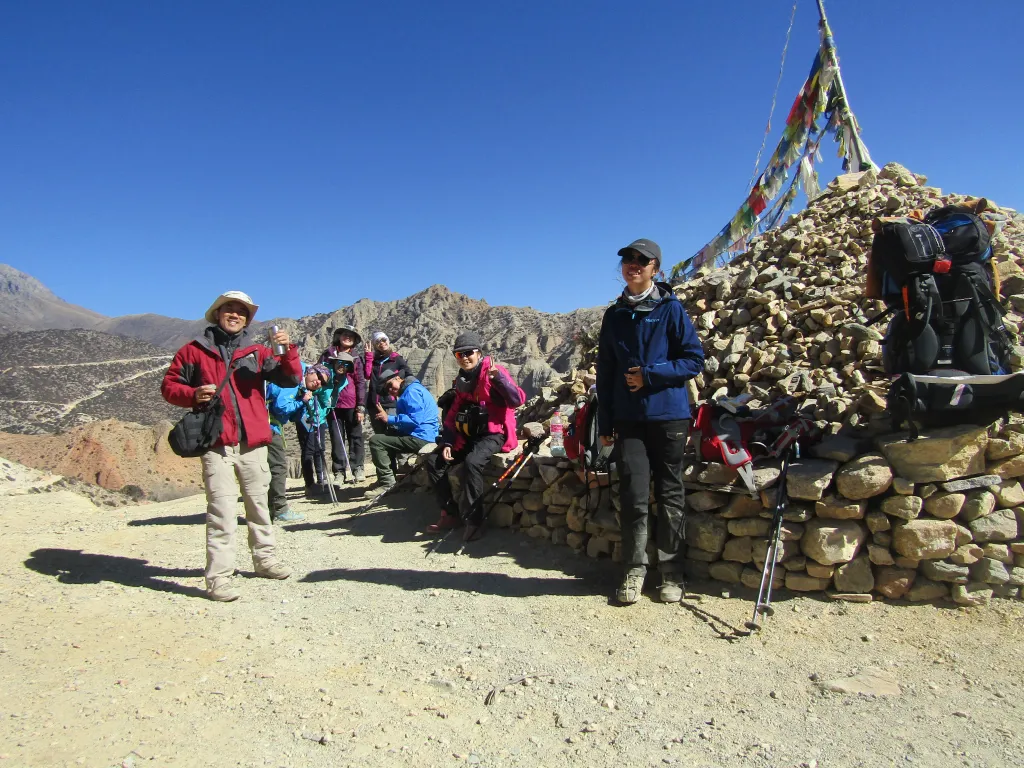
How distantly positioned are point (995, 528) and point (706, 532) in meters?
1.73

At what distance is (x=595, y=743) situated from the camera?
2.81m

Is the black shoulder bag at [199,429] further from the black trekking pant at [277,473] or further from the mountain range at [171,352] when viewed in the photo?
the mountain range at [171,352]

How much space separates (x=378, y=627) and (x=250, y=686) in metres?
1.00

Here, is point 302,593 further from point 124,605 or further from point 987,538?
point 987,538

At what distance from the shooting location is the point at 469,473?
19.9 ft

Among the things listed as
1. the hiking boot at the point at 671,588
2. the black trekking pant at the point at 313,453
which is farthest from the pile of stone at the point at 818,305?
the black trekking pant at the point at 313,453

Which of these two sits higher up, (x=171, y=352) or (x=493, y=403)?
(x=171, y=352)

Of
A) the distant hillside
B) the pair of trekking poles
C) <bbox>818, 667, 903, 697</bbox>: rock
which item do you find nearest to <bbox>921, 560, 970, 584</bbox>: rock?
<bbox>818, 667, 903, 697</bbox>: rock

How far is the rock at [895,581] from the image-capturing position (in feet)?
13.0

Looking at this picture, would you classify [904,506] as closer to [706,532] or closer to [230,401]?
[706,532]

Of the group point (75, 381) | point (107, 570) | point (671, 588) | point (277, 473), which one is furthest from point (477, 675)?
point (75, 381)

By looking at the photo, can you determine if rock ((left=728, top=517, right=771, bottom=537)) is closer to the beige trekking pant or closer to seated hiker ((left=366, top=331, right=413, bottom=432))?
the beige trekking pant

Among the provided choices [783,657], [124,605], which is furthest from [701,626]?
[124,605]

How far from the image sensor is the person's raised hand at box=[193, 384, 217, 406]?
4.59 meters
